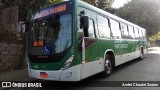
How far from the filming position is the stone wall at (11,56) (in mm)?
9581

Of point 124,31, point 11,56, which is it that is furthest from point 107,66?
point 11,56

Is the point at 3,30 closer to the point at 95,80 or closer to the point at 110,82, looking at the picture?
the point at 95,80

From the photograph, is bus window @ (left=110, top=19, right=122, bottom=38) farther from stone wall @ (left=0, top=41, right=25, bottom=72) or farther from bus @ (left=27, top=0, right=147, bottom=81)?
stone wall @ (left=0, top=41, right=25, bottom=72)

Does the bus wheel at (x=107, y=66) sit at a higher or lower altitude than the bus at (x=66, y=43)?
lower

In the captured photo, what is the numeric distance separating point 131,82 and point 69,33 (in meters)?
3.06

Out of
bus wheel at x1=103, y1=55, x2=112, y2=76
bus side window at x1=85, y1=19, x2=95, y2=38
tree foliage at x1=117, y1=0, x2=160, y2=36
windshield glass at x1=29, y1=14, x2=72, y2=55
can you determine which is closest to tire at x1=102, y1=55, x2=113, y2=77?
bus wheel at x1=103, y1=55, x2=112, y2=76

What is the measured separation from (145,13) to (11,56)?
977 inches

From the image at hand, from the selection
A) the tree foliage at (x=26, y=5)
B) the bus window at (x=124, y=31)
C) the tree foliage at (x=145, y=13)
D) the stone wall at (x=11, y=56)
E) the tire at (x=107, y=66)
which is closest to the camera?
the tire at (x=107, y=66)

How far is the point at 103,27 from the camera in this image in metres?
8.20

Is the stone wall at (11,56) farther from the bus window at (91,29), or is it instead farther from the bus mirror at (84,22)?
the bus mirror at (84,22)

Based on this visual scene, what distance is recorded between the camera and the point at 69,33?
6.07 meters

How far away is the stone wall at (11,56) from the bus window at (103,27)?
4811 mm

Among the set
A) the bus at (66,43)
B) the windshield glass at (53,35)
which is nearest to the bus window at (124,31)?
the bus at (66,43)

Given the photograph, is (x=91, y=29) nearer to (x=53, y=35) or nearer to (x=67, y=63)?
(x=53, y=35)
